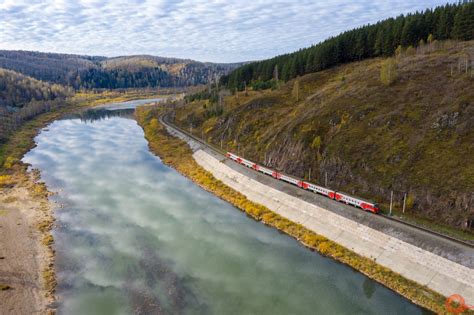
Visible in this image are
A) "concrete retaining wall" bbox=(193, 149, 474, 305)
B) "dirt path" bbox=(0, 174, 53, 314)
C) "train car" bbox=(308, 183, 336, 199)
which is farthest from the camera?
"train car" bbox=(308, 183, 336, 199)

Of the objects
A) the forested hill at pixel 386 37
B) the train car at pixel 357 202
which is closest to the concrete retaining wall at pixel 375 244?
the train car at pixel 357 202

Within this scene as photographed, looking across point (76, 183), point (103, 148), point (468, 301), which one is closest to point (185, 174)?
point (76, 183)

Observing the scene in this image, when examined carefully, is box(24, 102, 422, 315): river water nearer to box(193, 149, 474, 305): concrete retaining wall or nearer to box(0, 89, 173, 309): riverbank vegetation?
box(0, 89, 173, 309): riverbank vegetation

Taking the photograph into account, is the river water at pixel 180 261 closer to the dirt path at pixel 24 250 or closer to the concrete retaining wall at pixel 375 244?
the dirt path at pixel 24 250

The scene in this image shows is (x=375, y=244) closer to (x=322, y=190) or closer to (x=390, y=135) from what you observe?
(x=322, y=190)

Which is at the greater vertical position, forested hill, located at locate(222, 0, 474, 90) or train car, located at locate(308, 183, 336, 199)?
forested hill, located at locate(222, 0, 474, 90)

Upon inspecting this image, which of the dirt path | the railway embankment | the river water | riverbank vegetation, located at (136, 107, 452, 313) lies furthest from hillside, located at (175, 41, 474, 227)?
the dirt path

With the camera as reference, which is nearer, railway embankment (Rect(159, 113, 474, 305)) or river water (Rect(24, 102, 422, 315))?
railway embankment (Rect(159, 113, 474, 305))
